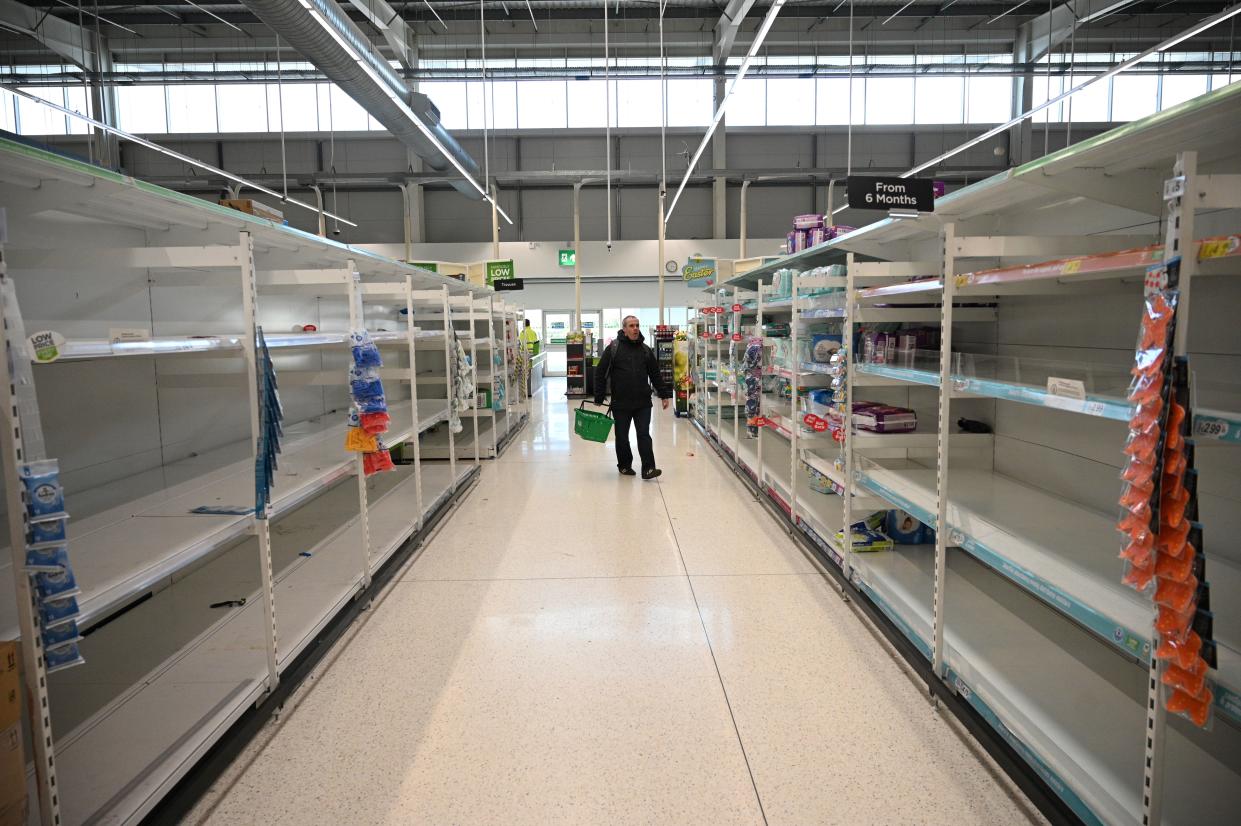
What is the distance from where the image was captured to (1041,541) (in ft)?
8.09

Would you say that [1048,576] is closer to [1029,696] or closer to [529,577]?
[1029,696]

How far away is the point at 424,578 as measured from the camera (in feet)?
13.9

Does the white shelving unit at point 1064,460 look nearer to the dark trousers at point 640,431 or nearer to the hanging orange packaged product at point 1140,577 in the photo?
the hanging orange packaged product at point 1140,577

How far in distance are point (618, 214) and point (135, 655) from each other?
50.2ft

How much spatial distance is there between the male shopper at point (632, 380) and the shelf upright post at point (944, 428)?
431 centimetres

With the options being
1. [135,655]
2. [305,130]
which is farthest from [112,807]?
[305,130]

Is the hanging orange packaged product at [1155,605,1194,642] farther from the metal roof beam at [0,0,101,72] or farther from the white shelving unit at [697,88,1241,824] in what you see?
the metal roof beam at [0,0,101,72]

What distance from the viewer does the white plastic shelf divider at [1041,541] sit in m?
1.87

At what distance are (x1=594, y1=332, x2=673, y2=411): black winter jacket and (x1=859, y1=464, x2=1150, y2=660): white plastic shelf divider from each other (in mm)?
3525

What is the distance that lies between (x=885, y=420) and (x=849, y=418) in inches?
8.6

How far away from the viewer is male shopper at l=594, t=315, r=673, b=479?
272 inches

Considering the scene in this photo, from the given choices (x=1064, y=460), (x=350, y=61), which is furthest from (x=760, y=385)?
(x=350, y=61)

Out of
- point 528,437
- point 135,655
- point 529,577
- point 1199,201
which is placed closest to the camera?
point 1199,201

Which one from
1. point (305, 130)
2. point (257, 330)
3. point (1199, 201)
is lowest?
point (257, 330)
